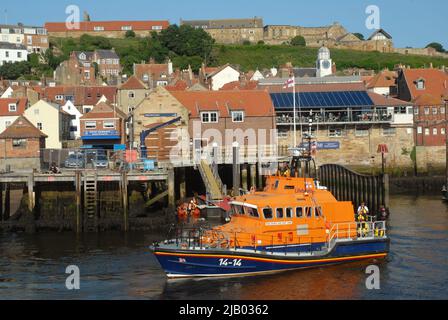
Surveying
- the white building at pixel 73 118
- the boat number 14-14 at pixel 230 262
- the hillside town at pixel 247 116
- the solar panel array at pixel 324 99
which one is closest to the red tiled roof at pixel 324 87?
the hillside town at pixel 247 116

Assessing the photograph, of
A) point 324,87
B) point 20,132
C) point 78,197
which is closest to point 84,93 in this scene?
point 324,87

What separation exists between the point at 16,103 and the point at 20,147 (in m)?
22.0

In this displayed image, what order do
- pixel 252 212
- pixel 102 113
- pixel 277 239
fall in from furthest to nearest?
1. pixel 102 113
2. pixel 252 212
3. pixel 277 239

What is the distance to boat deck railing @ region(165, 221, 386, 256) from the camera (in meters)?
31.7

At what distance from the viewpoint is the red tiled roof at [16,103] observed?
75938mm

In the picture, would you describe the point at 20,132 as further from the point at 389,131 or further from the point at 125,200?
the point at 389,131

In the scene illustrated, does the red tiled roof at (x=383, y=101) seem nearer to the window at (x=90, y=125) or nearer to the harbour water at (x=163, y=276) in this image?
the window at (x=90, y=125)

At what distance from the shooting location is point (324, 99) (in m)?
71.1

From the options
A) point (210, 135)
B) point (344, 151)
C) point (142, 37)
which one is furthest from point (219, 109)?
point (142, 37)

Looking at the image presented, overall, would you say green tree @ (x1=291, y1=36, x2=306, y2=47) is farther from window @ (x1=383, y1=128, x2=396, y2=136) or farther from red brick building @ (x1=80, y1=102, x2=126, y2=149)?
red brick building @ (x1=80, y1=102, x2=126, y2=149)

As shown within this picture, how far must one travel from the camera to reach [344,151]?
230ft

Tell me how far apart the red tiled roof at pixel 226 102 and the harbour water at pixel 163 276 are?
22762 mm

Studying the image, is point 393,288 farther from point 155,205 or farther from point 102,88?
point 102,88
